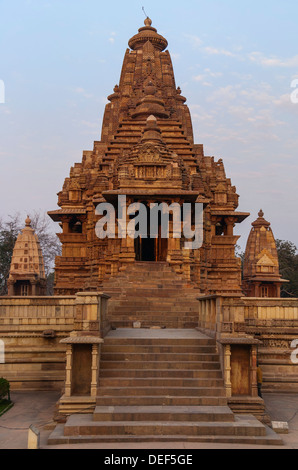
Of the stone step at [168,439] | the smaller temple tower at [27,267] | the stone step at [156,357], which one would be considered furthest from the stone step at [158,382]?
the smaller temple tower at [27,267]

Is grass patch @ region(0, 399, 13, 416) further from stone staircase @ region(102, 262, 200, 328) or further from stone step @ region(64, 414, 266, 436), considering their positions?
stone staircase @ region(102, 262, 200, 328)

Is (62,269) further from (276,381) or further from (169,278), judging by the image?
(276,381)

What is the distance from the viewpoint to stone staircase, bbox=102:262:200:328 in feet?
50.4

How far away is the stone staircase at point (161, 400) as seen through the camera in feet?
27.7

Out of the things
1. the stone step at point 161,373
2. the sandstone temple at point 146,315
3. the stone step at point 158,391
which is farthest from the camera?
the stone step at point 161,373

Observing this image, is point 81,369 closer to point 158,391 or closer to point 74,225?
point 158,391

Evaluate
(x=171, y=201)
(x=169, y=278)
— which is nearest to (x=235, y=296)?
(x=169, y=278)

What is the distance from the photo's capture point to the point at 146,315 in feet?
51.1

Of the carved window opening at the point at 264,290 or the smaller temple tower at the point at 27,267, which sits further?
the carved window opening at the point at 264,290

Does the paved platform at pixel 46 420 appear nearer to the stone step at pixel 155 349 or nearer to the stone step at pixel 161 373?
the stone step at pixel 161 373

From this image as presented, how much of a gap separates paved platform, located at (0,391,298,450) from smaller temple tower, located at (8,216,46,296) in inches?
699

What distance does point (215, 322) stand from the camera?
11.2 meters

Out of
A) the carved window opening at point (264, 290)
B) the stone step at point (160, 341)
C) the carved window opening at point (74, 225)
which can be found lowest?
the stone step at point (160, 341)
